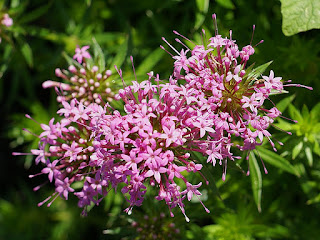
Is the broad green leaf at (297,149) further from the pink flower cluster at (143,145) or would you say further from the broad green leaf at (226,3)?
the broad green leaf at (226,3)

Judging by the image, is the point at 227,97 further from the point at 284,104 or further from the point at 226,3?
the point at 226,3

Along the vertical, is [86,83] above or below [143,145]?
above

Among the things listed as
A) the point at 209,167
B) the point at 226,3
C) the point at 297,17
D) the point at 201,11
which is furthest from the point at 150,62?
the point at 297,17

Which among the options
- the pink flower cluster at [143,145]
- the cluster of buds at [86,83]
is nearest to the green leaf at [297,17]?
the pink flower cluster at [143,145]

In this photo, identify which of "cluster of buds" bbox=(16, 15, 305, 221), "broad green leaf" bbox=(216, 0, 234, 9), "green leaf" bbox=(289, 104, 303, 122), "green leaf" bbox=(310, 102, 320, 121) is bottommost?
"green leaf" bbox=(310, 102, 320, 121)

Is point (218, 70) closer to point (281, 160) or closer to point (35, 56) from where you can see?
point (281, 160)

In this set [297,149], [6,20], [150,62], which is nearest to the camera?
[297,149]

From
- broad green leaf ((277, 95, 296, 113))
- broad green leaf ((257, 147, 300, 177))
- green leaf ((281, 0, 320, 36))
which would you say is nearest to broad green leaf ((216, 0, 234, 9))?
green leaf ((281, 0, 320, 36))

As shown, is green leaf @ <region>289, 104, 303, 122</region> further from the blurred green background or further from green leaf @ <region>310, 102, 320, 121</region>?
green leaf @ <region>310, 102, 320, 121</region>

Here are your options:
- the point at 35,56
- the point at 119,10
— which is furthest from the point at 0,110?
the point at 119,10
